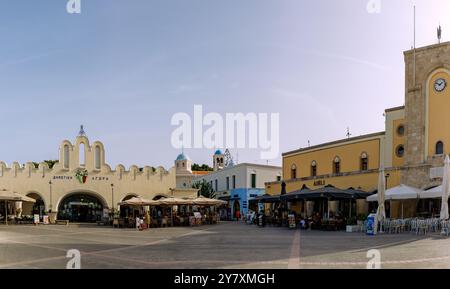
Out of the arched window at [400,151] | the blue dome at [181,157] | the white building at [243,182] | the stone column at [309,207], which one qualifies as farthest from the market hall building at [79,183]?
the blue dome at [181,157]

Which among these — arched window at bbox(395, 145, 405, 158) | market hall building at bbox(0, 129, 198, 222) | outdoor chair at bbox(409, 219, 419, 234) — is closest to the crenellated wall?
market hall building at bbox(0, 129, 198, 222)

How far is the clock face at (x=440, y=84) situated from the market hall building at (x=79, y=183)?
81.1 ft

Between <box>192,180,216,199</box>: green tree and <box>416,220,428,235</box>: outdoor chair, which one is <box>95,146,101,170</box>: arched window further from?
<box>416,220,428,235</box>: outdoor chair

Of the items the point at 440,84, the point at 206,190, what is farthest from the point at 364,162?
the point at 206,190

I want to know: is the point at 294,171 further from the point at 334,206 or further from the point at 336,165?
the point at 334,206

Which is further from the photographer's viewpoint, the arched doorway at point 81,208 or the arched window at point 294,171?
the arched window at point 294,171

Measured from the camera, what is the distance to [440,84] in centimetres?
2750

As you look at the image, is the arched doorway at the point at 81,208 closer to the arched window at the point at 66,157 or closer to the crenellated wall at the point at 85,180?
the crenellated wall at the point at 85,180

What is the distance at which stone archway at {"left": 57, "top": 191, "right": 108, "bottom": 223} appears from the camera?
40812 millimetres

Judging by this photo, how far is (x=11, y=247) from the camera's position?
53.8ft

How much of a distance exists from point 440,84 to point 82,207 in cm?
3045

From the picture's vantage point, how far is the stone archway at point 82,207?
4081 cm

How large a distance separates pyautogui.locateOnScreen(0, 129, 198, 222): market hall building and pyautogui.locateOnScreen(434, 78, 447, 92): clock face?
81.1 ft
